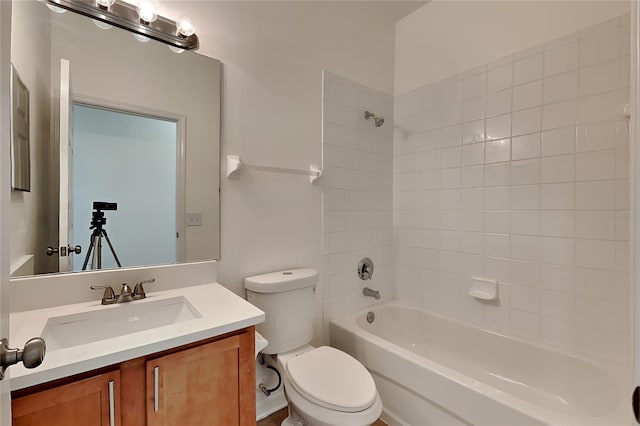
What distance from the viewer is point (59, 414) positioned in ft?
2.56

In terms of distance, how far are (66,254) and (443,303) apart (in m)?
2.18

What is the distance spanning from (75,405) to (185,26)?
1.48 meters

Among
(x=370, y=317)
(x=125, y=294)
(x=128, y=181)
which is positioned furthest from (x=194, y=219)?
(x=370, y=317)

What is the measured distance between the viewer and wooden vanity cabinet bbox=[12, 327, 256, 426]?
30.5 inches

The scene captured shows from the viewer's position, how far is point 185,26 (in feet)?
4.59

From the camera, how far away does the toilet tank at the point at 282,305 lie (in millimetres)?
1590

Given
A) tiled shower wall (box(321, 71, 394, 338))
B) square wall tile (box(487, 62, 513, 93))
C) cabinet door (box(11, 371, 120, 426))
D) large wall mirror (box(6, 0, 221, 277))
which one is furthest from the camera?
tiled shower wall (box(321, 71, 394, 338))

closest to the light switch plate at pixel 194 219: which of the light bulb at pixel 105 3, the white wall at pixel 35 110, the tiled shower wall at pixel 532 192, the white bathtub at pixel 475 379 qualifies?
the white wall at pixel 35 110

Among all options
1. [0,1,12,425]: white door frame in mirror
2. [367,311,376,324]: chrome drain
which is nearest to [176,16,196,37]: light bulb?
[0,1,12,425]: white door frame in mirror

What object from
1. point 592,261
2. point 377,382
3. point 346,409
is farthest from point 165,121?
point 592,261

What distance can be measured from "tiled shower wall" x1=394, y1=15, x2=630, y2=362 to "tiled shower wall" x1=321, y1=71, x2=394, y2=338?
0.21 m

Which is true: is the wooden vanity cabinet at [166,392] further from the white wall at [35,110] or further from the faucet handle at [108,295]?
the white wall at [35,110]

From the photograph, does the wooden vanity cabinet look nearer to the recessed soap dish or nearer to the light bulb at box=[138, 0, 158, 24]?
the light bulb at box=[138, 0, 158, 24]

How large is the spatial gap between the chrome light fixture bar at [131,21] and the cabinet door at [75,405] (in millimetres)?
1360
